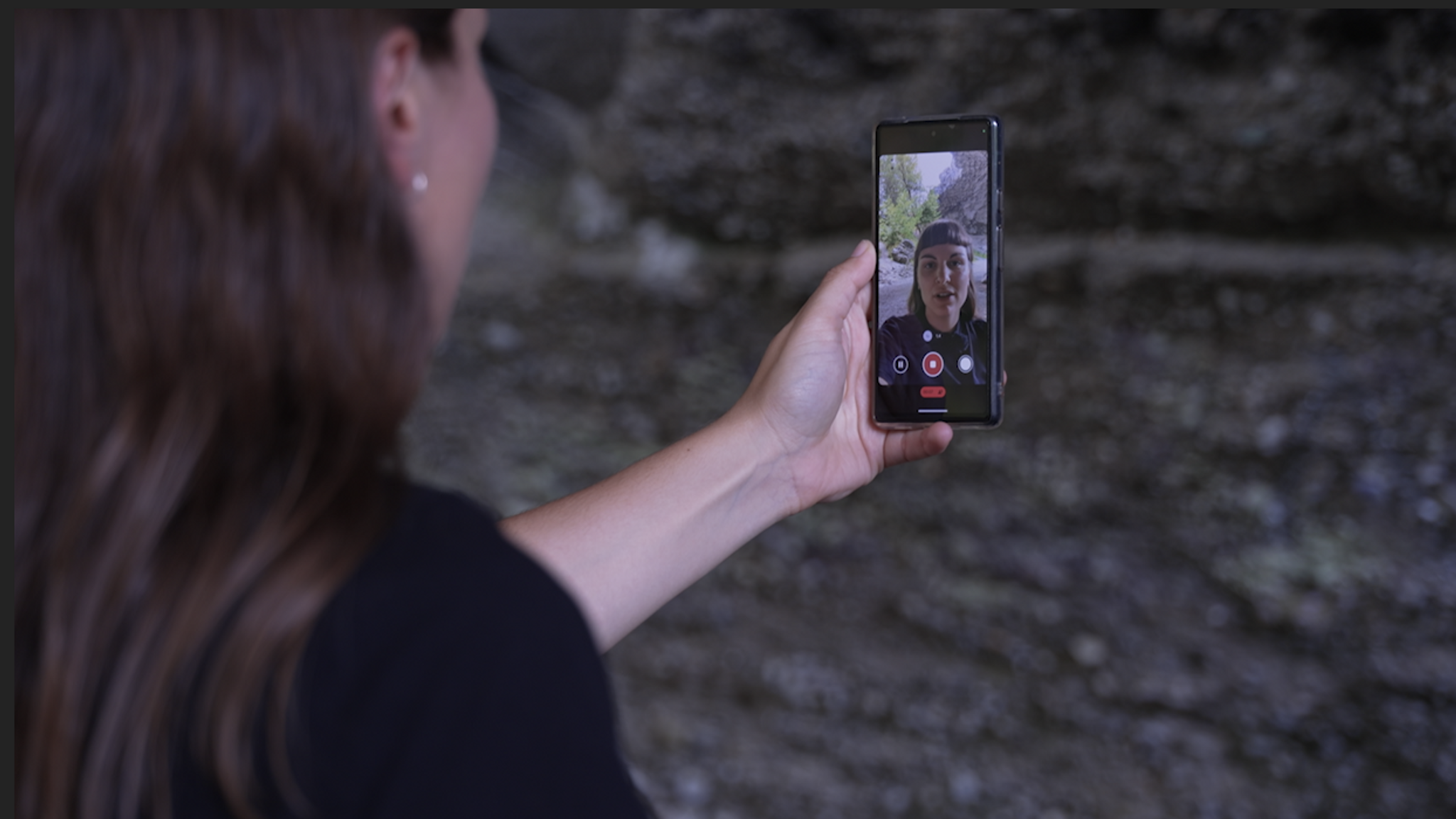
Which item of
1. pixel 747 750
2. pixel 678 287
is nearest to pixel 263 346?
pixel 678 287

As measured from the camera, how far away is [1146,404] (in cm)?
80

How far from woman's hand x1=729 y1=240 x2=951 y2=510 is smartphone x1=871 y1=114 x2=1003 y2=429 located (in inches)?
0.5

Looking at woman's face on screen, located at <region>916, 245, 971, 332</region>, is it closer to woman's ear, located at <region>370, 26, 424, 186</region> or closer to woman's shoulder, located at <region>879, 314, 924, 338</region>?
woman's shoulder, located at <region>879, 314, 924, 338</region>

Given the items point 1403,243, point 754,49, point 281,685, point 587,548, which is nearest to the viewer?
point 281,685

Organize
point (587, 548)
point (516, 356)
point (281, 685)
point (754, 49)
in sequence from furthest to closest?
point (516, 356)
point (754, 49)
point (587, 548)
point (281, 685)

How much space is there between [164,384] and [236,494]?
4 centimetres

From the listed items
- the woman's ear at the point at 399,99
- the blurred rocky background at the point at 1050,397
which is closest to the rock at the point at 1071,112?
Answer: the blurred rocky background at the point at 1050,397

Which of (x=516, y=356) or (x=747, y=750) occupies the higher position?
(x=516, y=356)

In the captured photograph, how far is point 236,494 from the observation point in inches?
11.3

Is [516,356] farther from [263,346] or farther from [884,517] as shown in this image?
[263,346]

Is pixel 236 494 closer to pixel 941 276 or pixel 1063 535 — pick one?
pixel 941 276

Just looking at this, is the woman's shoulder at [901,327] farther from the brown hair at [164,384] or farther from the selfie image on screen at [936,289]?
the brown hair at [164,384]

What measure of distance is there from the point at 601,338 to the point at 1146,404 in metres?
0.50

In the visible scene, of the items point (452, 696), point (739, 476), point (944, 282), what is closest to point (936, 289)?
point (944, 282)
